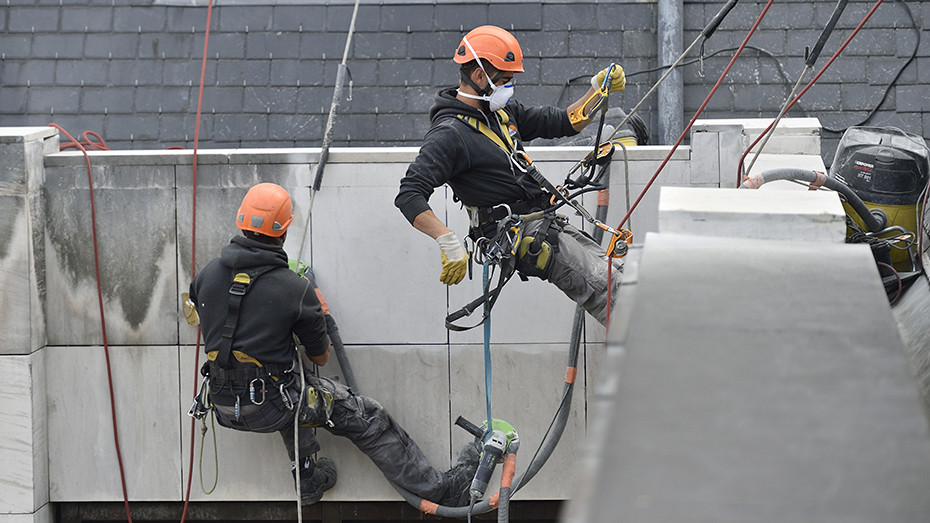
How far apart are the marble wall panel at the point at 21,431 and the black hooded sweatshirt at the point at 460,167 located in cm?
262

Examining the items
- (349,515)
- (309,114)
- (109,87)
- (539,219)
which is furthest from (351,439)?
(109,87)

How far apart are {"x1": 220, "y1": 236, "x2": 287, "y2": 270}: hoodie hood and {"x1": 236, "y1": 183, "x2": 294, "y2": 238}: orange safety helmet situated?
91 mm

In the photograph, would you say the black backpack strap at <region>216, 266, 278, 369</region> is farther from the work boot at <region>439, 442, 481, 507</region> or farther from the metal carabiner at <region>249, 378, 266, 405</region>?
the work boot at <region>439, 442, 481, 507</region>

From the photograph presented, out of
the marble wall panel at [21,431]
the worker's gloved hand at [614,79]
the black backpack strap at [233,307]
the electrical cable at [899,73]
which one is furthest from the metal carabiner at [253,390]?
the electrical cable at [899,73]

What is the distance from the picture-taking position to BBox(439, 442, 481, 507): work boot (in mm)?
5699

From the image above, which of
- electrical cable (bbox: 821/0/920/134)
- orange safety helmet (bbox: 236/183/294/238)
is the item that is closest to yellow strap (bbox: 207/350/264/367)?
orange safety helmet (bbox: 236/183/294/238)

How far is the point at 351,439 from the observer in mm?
5555

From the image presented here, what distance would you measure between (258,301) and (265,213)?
1.49 ft

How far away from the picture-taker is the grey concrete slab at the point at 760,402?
5.13 feet

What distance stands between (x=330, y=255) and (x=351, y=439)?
3.53ft

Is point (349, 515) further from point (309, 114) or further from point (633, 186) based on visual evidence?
point (309, 114)

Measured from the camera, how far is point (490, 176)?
4.75 m

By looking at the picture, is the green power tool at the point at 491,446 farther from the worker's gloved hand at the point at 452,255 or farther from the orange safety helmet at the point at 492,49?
the orange safety helmet at the point at 492,49

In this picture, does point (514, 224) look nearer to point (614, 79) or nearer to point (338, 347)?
point (614, 79)
